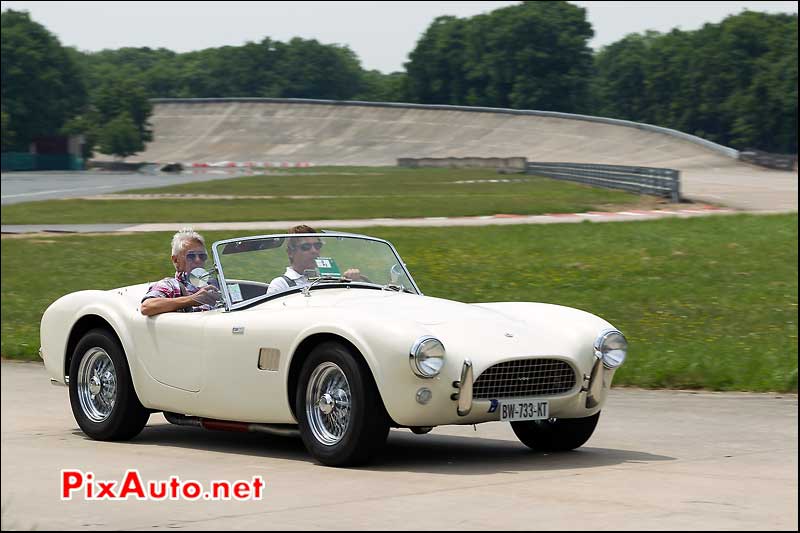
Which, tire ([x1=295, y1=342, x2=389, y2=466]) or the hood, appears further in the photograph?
the hood

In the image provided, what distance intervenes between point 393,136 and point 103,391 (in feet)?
340

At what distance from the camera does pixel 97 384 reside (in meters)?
8.91

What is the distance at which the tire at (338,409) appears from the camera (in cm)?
713

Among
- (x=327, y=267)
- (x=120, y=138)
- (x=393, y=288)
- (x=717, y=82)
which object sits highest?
(x=717, y=82)

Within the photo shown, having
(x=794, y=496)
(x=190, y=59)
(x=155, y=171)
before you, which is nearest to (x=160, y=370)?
(x=794, y=496)

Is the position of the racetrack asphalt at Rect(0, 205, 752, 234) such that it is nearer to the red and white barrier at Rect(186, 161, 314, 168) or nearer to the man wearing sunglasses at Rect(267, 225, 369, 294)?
the man wearing sunglasses at Rect(267, 225, 369, 294)

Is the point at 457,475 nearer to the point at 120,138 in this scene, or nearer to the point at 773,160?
the point at 773,160

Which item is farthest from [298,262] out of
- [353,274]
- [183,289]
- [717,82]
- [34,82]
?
[717,82]

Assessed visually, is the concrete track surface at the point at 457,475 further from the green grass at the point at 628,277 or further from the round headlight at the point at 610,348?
the green grass at the point at 628,277

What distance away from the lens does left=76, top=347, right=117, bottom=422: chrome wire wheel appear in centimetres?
881

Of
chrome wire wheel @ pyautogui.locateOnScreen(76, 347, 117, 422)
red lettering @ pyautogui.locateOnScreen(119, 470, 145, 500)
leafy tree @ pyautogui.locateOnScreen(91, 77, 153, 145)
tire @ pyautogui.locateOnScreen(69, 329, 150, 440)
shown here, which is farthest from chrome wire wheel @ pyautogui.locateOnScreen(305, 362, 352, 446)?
leafy tree @ pyautogui.locateOnScreen(91, 77, 153, 145)

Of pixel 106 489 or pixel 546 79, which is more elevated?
pixel 546 79

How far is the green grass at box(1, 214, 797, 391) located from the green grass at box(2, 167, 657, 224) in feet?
25.4

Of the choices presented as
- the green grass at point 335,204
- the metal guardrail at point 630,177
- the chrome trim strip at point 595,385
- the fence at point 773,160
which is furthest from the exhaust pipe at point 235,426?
the fence at point 773,160
